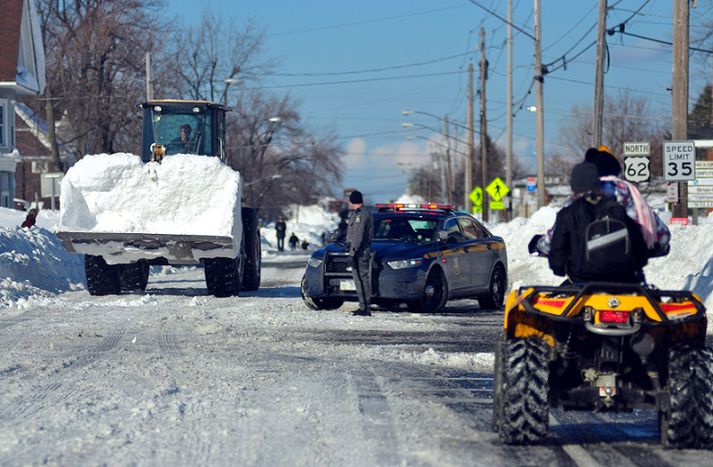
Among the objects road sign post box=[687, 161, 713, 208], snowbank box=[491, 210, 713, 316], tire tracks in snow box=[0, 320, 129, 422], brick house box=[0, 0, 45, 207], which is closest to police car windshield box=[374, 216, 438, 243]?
snowbank box=[491, 210, 713, 316]

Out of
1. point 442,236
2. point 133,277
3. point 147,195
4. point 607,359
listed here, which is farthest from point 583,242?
point 133,277

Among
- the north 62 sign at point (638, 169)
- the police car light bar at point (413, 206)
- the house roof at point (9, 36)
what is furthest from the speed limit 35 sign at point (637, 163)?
the house roof at point (9, 36)

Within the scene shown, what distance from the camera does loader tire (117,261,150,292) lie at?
21.8 m

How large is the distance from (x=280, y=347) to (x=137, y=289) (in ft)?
33.8

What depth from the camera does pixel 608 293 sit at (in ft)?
23.7

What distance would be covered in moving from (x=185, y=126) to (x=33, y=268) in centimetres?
413

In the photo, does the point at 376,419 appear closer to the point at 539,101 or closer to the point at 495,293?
the point at 495,293

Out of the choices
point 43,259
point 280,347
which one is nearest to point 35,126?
point 43,259

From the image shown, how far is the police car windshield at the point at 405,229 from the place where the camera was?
18.0 metres

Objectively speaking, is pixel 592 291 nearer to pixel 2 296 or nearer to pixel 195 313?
pixel 195 313

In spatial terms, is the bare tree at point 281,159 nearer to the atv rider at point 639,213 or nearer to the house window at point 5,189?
the house window at point 5,189

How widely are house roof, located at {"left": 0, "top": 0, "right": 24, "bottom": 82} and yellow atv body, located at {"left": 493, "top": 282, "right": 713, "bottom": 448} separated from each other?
44.5m

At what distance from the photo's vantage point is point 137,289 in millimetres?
22328

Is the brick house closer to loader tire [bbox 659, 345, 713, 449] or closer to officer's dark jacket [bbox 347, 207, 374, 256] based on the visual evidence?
officer's dark jacket [bbox 347, 207, 374, 256]
